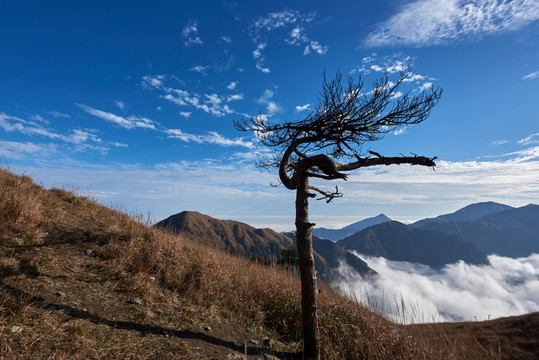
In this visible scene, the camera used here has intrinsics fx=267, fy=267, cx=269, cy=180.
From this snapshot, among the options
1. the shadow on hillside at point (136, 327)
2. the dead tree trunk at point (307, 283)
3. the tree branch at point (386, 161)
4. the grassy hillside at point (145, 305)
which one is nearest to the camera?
the grassy hillside at point (145, 305)

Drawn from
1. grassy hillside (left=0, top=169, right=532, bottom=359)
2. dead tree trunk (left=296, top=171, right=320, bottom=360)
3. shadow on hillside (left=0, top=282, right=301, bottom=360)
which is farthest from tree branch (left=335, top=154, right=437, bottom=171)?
shadow on hillside (left=0, top=282, right=301, bottom=360)

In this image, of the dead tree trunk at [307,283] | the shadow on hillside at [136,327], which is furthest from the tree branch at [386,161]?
the shadow on hillside at [136,327]

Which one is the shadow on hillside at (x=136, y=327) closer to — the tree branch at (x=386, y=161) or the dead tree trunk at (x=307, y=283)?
the dead tree trunk at (x=307, y=283)

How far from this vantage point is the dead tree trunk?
543 cm

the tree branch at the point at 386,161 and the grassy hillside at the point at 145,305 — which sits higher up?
the tree branch at the point at 386,161

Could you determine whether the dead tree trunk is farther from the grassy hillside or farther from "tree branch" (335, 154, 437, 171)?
"tree branch" (335, 154, 437, 171)

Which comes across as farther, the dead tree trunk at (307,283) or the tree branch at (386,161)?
the tree branch at (386,161)

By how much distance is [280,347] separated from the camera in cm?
585

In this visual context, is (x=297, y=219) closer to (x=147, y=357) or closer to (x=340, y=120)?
(x=340, y=120)

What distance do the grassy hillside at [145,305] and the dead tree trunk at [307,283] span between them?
0.38m

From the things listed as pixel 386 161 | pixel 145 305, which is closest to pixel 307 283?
pixel 386 161

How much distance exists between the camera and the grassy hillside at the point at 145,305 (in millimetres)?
4258

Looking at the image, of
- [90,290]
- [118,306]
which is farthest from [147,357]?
[90,290]

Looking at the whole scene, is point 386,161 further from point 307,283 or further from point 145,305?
point 145,305
